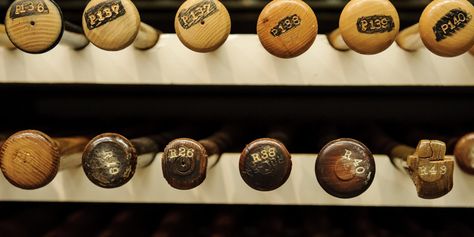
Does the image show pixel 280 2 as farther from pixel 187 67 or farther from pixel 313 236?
pixel 313 236

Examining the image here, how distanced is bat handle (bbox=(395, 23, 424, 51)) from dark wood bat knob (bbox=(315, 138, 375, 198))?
134 millimetres

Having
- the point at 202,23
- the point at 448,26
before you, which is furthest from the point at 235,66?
the point at 448,26

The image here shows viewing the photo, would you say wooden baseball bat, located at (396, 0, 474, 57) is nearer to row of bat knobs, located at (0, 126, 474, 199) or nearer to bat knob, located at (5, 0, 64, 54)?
row of bat knobs, located at (0, 126, 474, 199)

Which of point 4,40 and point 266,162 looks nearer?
point 266,162

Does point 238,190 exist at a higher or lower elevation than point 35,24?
lower

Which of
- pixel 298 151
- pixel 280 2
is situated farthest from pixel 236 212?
pixel 280 2

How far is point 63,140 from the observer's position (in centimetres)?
46

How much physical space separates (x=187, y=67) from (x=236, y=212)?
226 millimetres

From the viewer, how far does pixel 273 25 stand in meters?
0.39

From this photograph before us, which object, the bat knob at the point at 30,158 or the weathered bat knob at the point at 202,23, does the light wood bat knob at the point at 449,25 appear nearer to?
the weathered bat knob at the point at 202,23

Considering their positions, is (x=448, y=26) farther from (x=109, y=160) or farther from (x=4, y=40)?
(x=4, y=40)

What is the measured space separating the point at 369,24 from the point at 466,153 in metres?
0.15

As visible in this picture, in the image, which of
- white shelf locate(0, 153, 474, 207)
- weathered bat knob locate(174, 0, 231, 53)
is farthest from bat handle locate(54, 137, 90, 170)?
weathered bat knob locate(174, 0, 231, 53)

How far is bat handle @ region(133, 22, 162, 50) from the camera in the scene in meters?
0.47
